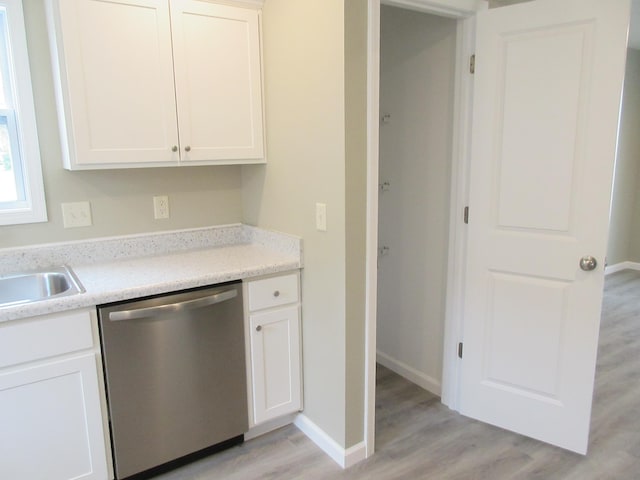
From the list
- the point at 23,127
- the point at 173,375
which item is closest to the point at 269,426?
the point at 173,375

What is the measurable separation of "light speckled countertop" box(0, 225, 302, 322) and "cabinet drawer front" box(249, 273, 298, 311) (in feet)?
0.17

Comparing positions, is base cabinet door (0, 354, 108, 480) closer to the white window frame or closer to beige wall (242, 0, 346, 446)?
the white window frame

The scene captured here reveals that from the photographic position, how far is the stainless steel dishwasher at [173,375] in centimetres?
186

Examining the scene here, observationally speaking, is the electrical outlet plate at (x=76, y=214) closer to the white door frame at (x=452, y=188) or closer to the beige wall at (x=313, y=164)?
the beige wall at (x=313, y=164)

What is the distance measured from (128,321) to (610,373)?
2.96 meters

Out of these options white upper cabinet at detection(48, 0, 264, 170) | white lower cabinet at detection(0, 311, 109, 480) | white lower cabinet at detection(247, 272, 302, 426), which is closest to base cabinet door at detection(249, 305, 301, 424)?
white lower cabinet at detection(247, 272, 302, 426)

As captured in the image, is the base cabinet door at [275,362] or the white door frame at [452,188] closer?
the white door frame at [452,188]

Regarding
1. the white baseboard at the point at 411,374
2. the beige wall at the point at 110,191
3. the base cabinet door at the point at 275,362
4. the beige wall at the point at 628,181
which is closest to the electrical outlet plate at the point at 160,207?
the beige wall at the point at 110,191

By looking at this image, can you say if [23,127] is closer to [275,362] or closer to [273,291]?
[273,291]

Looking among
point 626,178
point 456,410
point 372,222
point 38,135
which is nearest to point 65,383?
point 38,135

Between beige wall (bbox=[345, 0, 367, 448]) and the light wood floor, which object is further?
the light wood floor

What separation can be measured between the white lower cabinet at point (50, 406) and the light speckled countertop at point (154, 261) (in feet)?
0.29

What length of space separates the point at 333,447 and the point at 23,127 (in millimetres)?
2015

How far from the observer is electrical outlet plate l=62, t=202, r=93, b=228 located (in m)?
2.22
